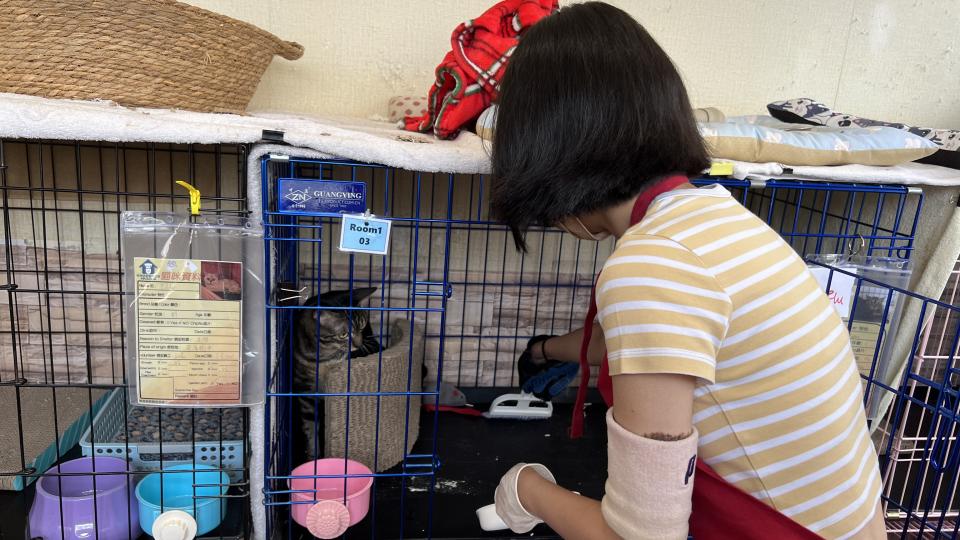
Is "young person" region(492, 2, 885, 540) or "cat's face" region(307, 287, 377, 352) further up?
"young person" region(492, 2, 885, 540)

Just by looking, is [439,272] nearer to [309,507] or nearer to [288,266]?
[288,266]

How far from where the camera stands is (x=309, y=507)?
122 centimetres

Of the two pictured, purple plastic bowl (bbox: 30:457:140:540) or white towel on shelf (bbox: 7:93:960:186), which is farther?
purple plastic bowl (bbox: 30:457:140:540)

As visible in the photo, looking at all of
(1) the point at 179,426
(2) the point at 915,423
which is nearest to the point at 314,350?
(1) the point at 179,426

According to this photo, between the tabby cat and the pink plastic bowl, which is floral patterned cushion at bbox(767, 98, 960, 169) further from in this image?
the pink plastic bowl

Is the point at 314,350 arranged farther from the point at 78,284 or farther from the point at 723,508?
the point at 723,508

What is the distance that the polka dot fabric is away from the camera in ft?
5.41

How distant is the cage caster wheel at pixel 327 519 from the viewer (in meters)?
1.20

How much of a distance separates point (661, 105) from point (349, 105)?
3.85ft

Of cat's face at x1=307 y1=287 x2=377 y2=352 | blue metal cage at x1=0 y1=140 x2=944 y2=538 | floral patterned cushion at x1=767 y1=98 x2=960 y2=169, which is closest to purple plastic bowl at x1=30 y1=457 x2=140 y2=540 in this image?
blue metal cage at x1=0 y1=140 x2=944 y2=538

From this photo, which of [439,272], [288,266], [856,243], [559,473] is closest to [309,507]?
[288,266]

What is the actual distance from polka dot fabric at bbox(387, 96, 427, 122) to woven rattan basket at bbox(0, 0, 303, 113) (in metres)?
0.53

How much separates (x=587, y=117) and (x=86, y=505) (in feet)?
3.85

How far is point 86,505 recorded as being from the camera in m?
1.20
